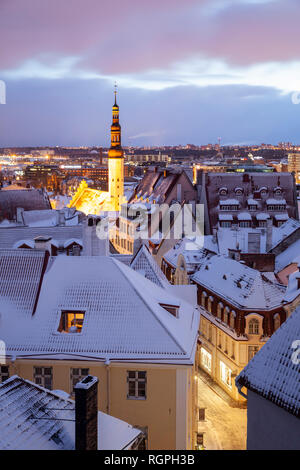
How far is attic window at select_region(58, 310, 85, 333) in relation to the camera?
21672 millimetres

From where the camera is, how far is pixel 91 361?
2033 centimetres

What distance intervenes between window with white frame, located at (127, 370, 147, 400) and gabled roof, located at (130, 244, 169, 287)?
8.20m

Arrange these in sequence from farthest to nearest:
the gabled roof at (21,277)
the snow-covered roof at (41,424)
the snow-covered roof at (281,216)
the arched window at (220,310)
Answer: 1. the snow-covered roof at (281,216)
2. the arched window at (220,310)
3. the gabled roof at (21,277)
4. the snow-covered roof at (41,424)

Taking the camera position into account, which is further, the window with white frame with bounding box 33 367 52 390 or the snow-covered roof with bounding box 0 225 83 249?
the snow-covered roof with bounding box 0 225 83 249

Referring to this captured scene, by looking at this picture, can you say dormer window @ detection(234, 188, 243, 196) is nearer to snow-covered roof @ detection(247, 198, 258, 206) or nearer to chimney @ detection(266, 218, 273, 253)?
snow-covered roof @ detection(247, 198, 258, 206)

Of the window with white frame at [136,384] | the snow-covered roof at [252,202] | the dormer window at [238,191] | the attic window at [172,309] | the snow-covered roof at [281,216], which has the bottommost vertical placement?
the window with white frame at [136,384]

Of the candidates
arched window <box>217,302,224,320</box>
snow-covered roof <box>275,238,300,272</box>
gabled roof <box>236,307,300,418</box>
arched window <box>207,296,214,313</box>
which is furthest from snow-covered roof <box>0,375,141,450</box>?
snow-covered roof <box>275,238,300,272</box>

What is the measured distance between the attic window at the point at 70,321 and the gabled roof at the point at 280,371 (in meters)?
7.58

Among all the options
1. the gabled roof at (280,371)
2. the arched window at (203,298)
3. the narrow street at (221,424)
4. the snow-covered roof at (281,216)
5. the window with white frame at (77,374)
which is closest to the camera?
the gabled roof at (280,371)

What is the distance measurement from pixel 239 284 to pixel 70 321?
15.0m

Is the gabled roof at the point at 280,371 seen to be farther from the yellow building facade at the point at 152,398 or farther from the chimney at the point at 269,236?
the chimney at the point at 269,236

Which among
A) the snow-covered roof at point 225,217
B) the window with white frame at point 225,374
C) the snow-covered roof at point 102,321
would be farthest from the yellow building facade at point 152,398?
the snow-covered roof at point 225,217

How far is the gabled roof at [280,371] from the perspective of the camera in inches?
601
